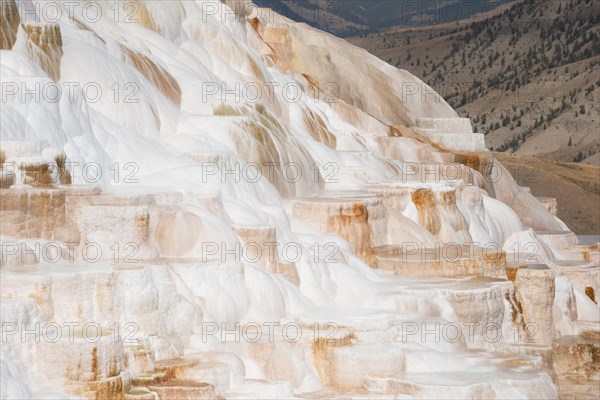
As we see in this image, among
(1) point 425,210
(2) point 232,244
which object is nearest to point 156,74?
(1) point 425,210

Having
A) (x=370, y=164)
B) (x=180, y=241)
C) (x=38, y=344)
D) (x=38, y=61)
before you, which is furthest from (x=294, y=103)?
(x=38, y=344)

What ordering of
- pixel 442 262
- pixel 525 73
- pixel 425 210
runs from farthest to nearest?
pixel 525 73
pixel 425 210
pixel 442 262

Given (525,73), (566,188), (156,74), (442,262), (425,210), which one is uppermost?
(525,73)

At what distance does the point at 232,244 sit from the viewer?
18797 mm

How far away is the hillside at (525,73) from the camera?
69.9 m

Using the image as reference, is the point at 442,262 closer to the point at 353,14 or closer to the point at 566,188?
the point at 566,188

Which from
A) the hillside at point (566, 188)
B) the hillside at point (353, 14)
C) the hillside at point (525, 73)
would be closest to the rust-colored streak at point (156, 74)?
the hillside at point (566, 188)

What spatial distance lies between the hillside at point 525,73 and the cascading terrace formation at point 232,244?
4045 centimetres

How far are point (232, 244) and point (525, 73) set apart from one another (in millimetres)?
62454

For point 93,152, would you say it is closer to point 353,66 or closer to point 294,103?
point 294,103

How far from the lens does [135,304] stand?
16359 mm

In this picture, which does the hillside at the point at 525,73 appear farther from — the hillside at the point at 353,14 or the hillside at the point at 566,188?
the hillside at the point at 353,14

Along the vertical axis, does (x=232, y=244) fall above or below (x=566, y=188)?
below

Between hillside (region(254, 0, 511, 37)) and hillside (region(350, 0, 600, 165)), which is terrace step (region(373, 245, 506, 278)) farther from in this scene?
hillside (region(254, 0, 511, 37))
